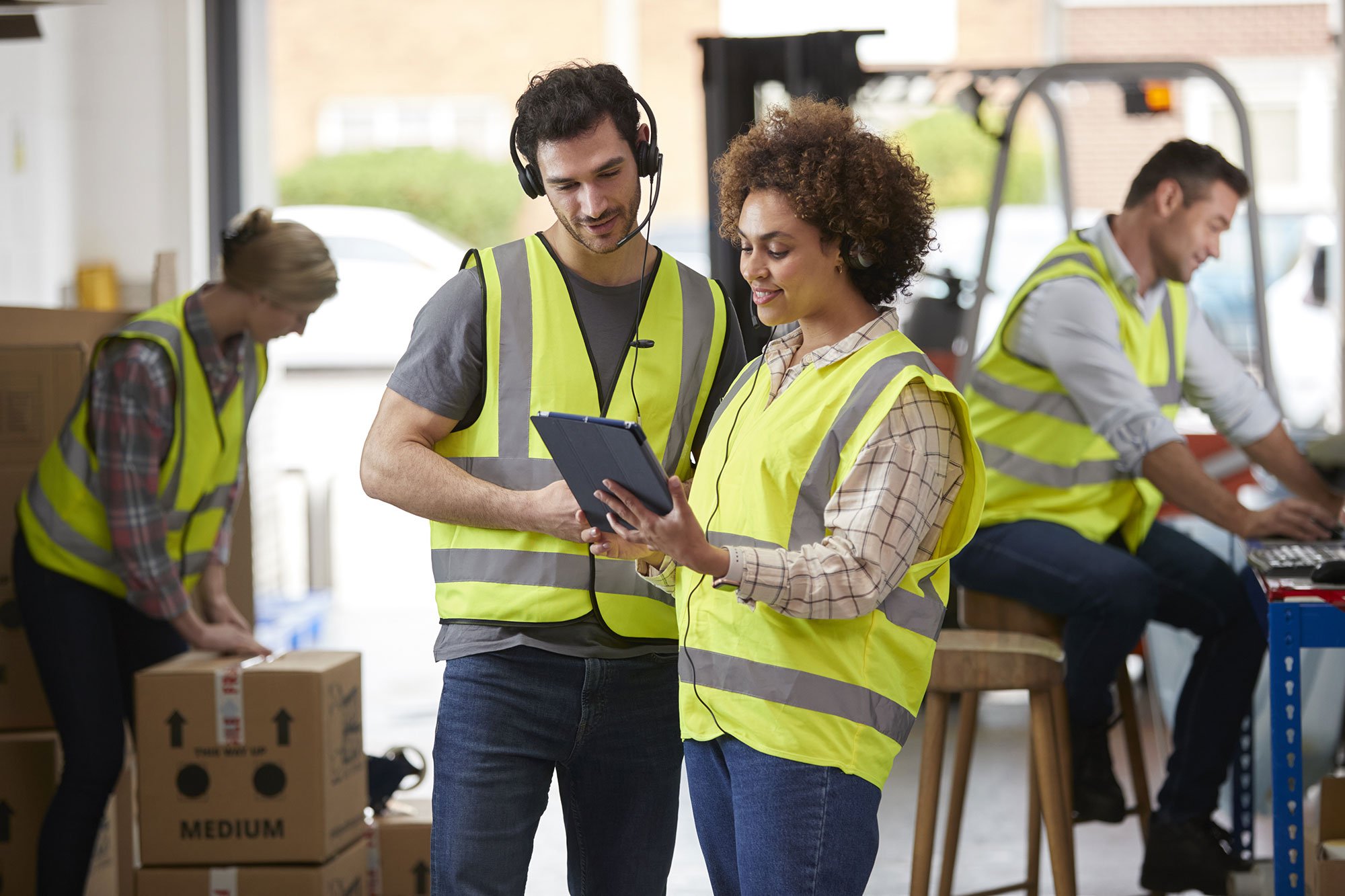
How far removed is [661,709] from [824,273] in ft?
2.11

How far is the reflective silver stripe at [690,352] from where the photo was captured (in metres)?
1.95

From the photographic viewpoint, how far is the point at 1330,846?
7.88ft

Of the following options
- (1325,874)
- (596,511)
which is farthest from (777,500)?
(1325,874)

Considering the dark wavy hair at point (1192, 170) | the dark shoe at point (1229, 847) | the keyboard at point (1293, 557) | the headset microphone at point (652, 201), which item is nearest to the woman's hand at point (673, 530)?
the headset microphone at point (652, 201)

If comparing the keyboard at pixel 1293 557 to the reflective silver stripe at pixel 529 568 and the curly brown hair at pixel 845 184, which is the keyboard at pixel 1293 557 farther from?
the reflective silver stripe at pixel 529 568

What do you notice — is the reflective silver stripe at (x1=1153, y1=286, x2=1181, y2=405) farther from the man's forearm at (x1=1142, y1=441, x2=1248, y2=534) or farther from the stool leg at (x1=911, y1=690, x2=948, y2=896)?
the stool leg at (x1=911, y1=690, x2=948, y2=896)

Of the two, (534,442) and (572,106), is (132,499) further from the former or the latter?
(572,106)

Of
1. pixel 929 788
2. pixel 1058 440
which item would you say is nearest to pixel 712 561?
pixel 929 788

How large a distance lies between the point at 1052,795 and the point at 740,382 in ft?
3.95

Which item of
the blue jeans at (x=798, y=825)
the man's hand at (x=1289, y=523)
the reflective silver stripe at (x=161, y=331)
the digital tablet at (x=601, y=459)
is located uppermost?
the reflective silver stripe at (x=161, y=331)

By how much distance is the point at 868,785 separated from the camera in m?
1.65

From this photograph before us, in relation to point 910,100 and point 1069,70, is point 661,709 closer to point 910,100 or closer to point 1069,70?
point 1069,70

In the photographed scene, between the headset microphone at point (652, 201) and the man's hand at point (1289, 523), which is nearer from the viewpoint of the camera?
the headset microphone at point (652, 201)

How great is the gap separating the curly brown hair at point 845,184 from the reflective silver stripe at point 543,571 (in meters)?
0.46
